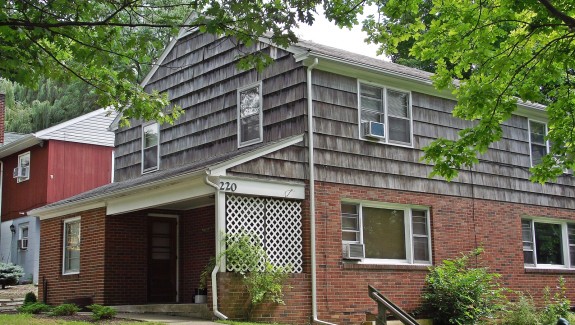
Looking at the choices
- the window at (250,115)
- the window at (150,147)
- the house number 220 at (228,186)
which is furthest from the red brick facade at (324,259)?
the window at (150,147)

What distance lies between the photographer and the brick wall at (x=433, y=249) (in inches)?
584

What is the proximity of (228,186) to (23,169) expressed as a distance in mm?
17751

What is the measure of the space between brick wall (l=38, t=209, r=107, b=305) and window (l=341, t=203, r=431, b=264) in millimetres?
5894

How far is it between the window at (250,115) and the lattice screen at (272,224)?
7.08 ft

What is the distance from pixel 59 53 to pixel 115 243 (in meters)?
6.73

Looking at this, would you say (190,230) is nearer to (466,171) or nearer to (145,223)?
(145,223)

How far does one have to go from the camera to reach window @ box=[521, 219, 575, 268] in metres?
19.4

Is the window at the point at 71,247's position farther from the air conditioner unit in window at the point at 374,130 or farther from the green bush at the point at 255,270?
the air conditioner unit in window at the point at 374,130

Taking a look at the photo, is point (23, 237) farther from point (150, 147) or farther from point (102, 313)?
point (102, 313)

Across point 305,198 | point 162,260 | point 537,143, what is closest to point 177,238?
point 162,260

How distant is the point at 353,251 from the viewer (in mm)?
15180

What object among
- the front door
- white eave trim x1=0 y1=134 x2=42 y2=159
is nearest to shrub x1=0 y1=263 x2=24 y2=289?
white eave trim x1=0 y1=134 x2=42 y2=159

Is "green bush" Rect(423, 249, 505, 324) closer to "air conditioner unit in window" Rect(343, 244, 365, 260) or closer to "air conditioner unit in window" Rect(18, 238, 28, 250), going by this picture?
"air conditioner unit in window" Rect(343, 244, 365, 260)

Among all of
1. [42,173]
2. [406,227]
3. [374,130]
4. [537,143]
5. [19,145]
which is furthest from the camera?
[19,145]
